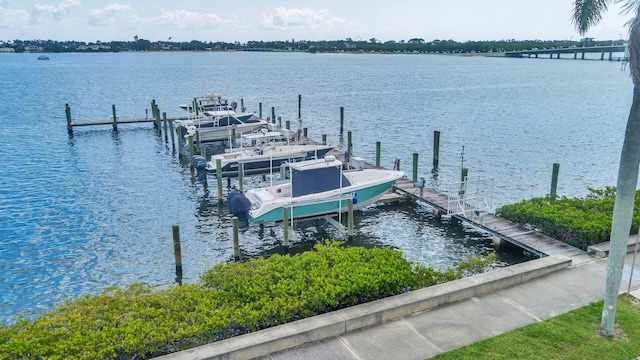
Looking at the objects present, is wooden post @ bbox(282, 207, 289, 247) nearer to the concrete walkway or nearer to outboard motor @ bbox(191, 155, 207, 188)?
the concrete walkway

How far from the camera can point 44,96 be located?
8075cm

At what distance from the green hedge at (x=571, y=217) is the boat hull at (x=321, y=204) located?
5799 mm

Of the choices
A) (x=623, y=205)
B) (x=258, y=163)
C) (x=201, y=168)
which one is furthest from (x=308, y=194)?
(x=623, y=205)

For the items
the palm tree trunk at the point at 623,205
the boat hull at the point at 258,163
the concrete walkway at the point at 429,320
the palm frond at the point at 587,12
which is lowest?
the boat hull at the point at 258,163

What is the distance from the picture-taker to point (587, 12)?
10.4 m

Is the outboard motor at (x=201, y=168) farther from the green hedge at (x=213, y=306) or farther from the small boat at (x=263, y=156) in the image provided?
the green hedge at (x=213, y=306)

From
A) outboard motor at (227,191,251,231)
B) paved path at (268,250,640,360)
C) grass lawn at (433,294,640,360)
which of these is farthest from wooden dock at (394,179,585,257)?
outboard motor at (227,191,251,231)

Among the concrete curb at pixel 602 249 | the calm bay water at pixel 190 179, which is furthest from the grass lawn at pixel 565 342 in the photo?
the calm bay water at pixel 190 179

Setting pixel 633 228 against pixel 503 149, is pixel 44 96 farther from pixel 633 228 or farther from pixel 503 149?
pixel 633 228

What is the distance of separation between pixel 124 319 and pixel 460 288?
7.75 m

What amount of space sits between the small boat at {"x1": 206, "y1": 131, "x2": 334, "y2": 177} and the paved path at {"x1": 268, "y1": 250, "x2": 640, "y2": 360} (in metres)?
17.7

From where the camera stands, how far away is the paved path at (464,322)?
397 inches

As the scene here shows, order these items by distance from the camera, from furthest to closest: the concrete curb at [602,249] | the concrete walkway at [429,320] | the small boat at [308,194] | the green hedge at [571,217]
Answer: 1. the small boat at [308,194]
2. the green hedge at [571,217]
3. the concrete curb at [602,249]
4. the concrete walkway at [429,320]

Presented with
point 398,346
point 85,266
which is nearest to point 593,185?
point 398,346
